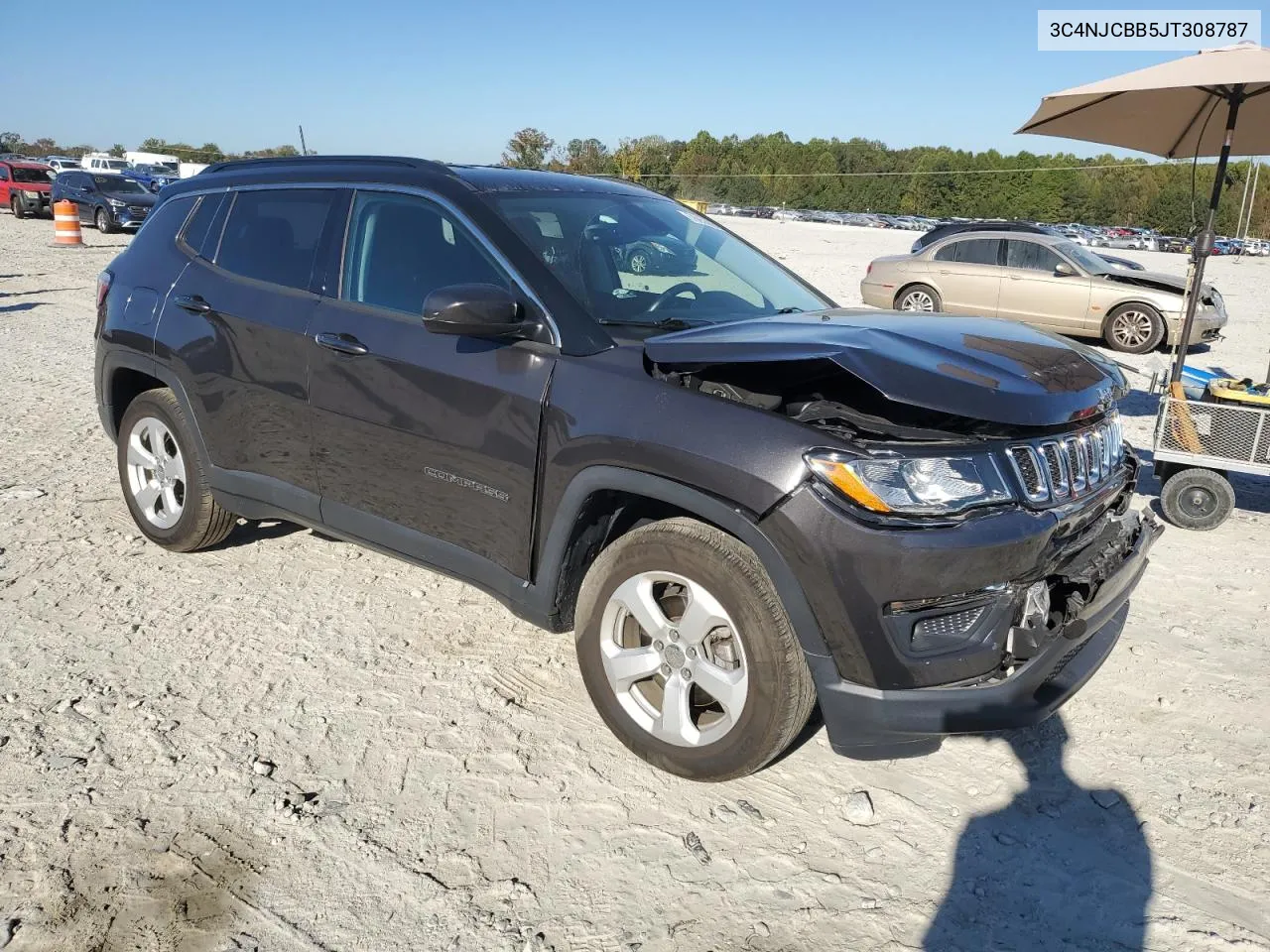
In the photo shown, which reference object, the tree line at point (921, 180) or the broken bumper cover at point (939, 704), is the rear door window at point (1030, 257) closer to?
the broken bumper cover at point (939, 704)

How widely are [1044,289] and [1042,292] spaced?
5cm

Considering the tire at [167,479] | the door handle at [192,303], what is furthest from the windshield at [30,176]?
the door handle at [192,303]

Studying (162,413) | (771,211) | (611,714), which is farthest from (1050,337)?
(771,211)

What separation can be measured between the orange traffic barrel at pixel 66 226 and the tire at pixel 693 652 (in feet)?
77.0

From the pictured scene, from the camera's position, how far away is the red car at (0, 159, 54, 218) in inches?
1241

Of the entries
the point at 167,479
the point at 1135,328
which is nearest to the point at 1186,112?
the point at 167,479

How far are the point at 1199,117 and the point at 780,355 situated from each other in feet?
19.0

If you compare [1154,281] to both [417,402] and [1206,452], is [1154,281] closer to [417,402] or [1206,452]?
[1206,452]

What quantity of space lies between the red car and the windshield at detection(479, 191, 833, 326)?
3407 cm

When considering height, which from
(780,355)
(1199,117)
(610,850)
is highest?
(1199,117)

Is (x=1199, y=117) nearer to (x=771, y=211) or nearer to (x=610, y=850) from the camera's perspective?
(x=610, y=850)

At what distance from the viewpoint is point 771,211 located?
228 feet

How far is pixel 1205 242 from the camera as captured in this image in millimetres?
6215

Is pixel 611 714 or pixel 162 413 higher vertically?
pixel 162 413
